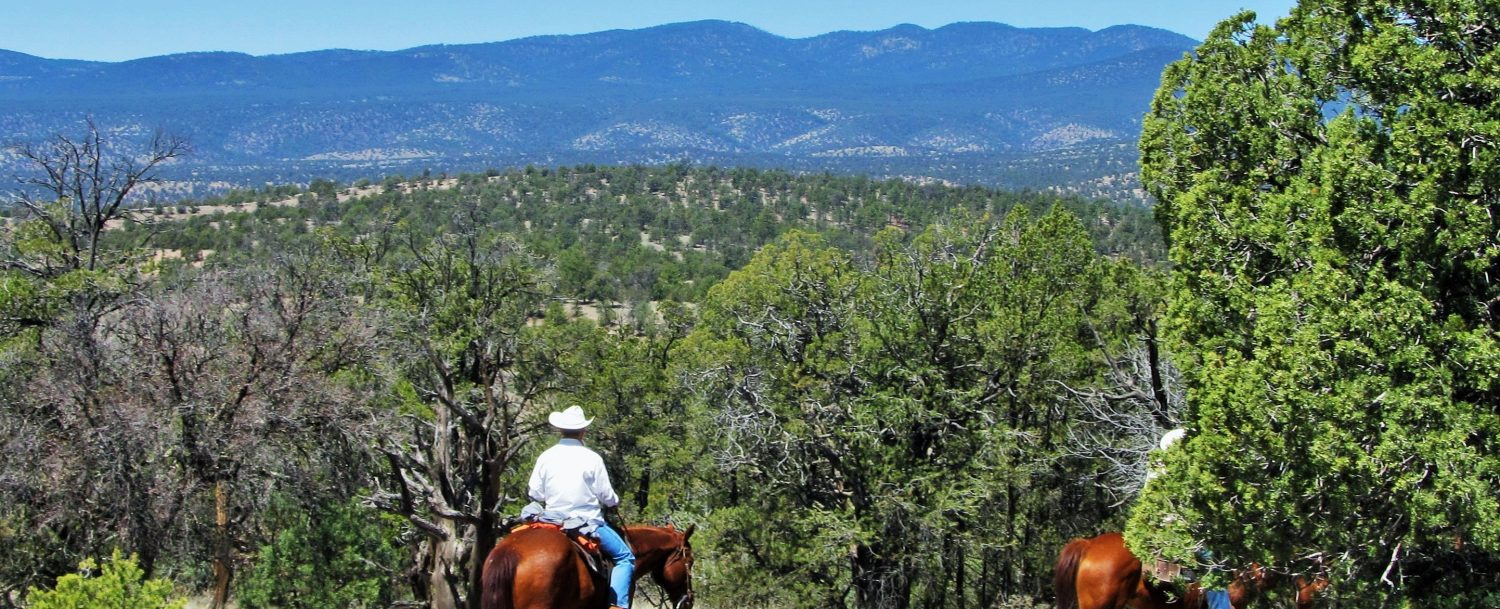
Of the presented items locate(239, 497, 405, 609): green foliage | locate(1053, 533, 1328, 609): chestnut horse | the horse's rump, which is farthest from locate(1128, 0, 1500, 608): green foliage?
locate(239, 497, 405, 609): green foliage

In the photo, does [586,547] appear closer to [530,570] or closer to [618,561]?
[618,561]

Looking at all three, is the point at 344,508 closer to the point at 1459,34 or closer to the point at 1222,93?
the point at 1222,93

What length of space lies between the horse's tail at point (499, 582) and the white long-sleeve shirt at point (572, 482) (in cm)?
63

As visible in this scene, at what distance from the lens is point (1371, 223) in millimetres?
9273

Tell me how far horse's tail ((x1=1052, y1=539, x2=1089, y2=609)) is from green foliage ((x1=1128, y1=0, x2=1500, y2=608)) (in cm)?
80

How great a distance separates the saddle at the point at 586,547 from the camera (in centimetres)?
1001

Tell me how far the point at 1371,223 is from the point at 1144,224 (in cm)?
10682

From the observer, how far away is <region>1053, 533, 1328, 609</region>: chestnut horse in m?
10.9

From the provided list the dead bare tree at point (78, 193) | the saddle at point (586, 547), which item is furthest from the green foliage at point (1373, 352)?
the dead bare tree at point (78, 193)

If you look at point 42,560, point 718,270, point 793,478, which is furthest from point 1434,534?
point 718,270

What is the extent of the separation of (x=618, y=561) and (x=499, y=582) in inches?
52.3

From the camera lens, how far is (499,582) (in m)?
9.56

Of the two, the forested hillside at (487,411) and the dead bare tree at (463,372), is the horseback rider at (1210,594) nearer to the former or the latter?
the forested hillside at (487,411)

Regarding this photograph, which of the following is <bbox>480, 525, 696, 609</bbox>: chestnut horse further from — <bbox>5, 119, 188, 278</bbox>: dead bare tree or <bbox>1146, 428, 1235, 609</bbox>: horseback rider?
<bbox>5, 119, 188, 278</bbox>: dead bare tree
